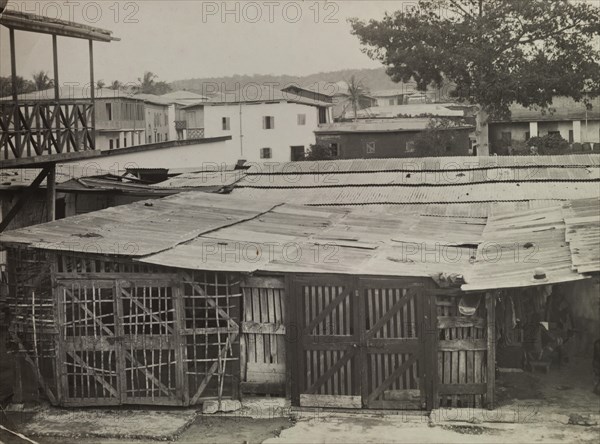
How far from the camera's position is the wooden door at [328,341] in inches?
509

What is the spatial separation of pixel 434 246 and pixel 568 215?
3.61m

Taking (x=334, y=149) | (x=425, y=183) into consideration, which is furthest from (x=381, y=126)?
(x=425, y=183)

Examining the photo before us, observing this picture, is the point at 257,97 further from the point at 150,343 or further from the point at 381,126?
the point at 150,343

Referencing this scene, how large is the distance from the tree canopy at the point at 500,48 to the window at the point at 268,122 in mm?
18276

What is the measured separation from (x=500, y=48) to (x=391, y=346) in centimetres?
2814

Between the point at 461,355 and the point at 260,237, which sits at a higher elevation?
the point at 260,237

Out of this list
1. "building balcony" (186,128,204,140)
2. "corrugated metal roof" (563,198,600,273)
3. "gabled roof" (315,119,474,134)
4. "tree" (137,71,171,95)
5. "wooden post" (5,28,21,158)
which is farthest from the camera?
"tree" (137,71,171,95)

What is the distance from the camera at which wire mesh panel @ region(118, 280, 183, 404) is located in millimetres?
13141

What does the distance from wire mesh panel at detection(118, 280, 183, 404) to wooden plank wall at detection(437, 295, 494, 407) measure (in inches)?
175

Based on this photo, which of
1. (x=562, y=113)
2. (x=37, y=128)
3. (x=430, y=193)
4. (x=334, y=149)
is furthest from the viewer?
(x=562, y=113)

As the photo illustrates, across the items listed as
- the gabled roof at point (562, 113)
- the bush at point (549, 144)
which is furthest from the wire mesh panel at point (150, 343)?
the gabled roof at point (562, 113)

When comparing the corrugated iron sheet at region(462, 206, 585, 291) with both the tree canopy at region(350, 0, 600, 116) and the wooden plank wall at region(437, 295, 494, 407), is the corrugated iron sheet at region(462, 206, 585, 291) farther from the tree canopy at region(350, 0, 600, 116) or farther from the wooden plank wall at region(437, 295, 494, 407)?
the tree canopy at region(350, 0, 600, 116)

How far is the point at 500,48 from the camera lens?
1483 inches

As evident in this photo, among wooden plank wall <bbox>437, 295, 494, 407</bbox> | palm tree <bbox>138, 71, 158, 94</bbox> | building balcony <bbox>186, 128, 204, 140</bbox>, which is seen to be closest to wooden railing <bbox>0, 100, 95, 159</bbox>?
wooden plank wall <bbox>437, 295, 494, 407</bbox>
